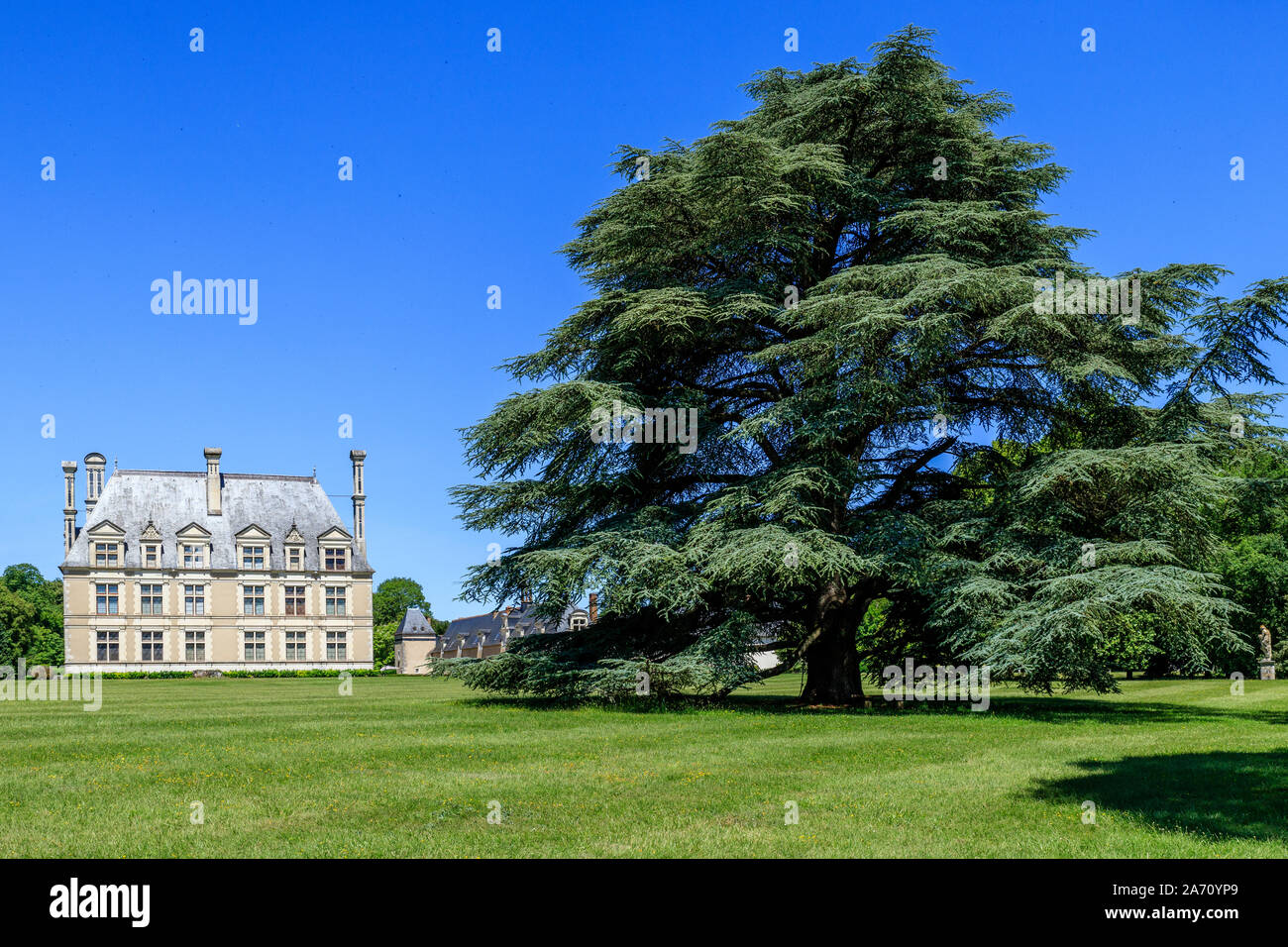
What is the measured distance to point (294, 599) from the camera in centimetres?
6588

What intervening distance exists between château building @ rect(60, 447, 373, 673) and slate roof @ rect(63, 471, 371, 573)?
0.23 ft

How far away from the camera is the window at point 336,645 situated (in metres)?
66.8

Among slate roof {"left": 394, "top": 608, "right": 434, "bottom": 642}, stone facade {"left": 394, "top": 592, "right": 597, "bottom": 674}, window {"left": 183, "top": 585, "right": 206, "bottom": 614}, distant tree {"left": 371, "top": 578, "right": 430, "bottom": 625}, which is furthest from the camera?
distant tree {"left": 371, "top": 578, "right": 430, "bottom": 625}

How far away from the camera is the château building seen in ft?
201

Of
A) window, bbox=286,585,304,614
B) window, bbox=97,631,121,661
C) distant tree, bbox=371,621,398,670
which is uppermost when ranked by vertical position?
window, bbox=286,585,304,614

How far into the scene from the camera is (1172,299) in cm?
2044

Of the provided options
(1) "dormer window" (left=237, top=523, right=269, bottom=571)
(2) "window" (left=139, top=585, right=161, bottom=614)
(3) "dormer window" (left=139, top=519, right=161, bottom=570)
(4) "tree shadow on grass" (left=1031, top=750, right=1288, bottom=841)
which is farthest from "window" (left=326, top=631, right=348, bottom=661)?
(4) "tree shadow on grass" (left=1031, top=750, right=1288, bottom=841)

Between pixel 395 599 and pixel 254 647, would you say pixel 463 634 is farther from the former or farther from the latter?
pixel 254 647

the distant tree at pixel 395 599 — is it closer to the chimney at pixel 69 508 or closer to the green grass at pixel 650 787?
the chimney at pixel 69 508

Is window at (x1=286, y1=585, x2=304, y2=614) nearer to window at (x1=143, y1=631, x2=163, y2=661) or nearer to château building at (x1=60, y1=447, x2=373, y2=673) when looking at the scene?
château building at (x1=60, y1=447, x2=373, y2=673)

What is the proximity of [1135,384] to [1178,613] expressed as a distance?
5420 mm

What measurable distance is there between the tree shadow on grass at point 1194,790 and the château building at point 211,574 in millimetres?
60710
